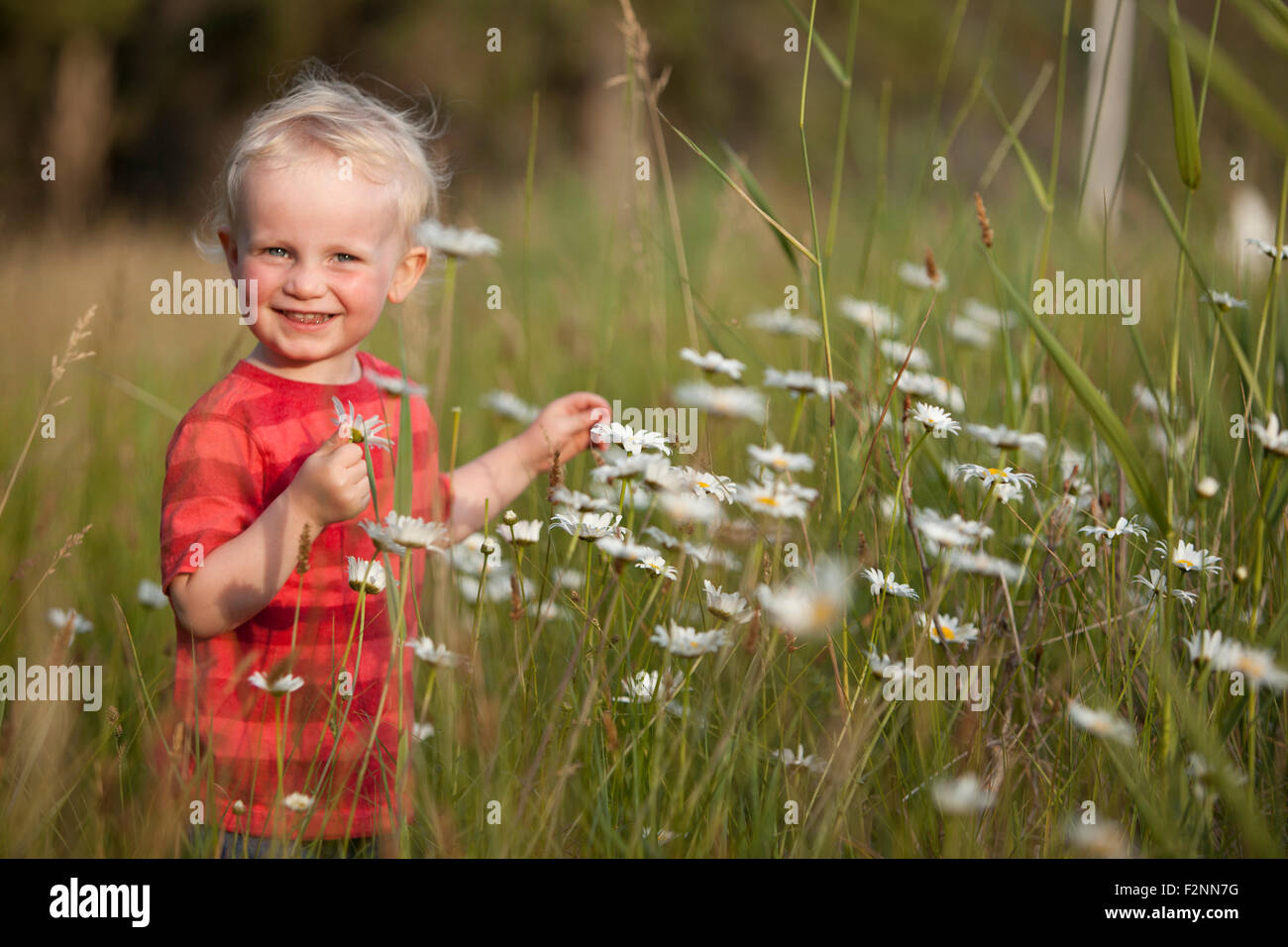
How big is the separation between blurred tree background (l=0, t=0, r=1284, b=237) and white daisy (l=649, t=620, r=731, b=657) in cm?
738

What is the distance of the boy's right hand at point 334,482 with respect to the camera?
1017 mm

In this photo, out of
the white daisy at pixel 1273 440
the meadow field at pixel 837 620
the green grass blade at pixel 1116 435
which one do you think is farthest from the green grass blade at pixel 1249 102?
the white daisy at pixel 1273 440

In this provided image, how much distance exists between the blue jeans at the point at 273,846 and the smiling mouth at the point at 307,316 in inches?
21.4

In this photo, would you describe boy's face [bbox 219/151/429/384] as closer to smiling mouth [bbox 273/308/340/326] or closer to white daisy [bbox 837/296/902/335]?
smiling mouth [bbox 273/308/340/326]

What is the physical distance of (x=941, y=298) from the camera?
89.8 inches

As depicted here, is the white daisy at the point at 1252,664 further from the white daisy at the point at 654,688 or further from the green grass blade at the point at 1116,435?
the white daisy at the point at 654,688


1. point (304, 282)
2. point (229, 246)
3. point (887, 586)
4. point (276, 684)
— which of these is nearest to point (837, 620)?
point (887, 586)

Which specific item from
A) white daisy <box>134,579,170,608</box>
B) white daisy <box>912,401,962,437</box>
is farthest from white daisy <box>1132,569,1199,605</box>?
white daisy <box>134,579,170,608</box>

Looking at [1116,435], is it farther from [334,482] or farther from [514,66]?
[514,66]

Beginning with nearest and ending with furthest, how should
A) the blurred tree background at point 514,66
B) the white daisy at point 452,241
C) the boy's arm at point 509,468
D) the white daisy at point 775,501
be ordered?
the white daisy at point 775,501 → the white daisy at point 452,241 → the boy's arm at point 509,468 → the blurred tree background at point 514,66

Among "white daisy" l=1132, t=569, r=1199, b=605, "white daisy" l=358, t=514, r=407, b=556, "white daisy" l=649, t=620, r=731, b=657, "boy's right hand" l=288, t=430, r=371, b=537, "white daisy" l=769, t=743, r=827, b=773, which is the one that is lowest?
"white daisy" l=769, t=743, r=827, b=773

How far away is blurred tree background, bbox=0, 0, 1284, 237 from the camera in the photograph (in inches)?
387
